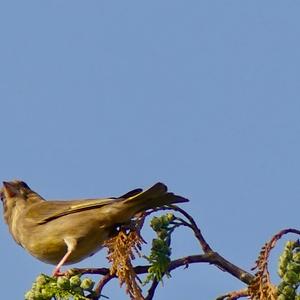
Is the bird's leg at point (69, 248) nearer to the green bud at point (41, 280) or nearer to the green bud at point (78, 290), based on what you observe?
the green bud at point (41, 280)

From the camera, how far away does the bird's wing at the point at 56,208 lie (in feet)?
17.0

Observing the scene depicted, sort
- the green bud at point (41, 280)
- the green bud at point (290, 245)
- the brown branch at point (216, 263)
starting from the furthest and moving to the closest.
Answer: the green bud at point (41, 280) → the brown branch at point (216, 263) → the green bud at point (290, 245)

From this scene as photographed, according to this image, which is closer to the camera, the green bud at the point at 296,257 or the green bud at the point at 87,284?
the green bud at the point at 296,257

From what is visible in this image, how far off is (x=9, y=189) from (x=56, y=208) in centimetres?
100

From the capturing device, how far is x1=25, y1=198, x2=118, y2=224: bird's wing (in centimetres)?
518

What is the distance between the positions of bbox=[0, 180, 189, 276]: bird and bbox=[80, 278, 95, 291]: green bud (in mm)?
967

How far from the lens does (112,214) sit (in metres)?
4.83

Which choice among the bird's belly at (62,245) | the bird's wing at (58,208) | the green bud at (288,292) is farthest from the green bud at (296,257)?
the bird's belly at (62,245)

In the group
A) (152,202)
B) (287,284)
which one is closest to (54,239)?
(152,202)

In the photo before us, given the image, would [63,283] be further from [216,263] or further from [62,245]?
[62,245]

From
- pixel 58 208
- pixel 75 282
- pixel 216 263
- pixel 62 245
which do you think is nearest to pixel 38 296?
pixel 75 282

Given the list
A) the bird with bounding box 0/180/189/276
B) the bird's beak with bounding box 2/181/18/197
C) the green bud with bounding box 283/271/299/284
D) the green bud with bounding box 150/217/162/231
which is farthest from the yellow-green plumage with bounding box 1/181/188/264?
the green bud with bounding box 283/271/299/284

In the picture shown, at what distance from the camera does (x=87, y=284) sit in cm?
330

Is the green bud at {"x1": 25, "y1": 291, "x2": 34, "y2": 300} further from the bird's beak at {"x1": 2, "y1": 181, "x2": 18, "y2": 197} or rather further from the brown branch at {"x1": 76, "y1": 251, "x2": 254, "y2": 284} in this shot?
the bird's beak at {"x1": 2, "y1": 181, "x2": 18, "y2": 197}
